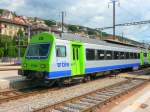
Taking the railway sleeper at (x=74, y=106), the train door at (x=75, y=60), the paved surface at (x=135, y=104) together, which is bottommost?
the paved surface at (x=135, y=104)

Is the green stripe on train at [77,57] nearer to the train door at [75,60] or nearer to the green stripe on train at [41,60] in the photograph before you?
the train door at [75,60]

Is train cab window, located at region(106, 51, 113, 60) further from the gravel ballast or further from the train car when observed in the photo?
the gravel ballast

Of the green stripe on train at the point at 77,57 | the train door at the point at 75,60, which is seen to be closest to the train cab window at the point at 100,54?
the green stripe on train at the point at 77,57

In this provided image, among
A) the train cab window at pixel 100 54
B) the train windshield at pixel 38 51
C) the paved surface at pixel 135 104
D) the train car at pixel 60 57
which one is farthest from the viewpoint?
the train cab window at pixel 100 54

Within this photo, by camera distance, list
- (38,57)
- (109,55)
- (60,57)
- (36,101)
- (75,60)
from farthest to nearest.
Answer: (109,55) → (75,60) → (60,57) → (38,57) → (36,101)

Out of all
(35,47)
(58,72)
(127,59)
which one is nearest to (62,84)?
(58,72)

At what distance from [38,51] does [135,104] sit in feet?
21.1

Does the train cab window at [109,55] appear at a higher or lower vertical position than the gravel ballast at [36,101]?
higher

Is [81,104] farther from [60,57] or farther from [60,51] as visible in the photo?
[60,51]

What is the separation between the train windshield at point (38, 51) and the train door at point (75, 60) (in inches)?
81.5

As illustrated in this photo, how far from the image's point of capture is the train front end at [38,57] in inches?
587

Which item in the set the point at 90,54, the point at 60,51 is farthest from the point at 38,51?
the point at 90,54

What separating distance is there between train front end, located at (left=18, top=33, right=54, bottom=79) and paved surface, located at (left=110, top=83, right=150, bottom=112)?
449 centimetres

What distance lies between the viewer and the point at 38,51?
15.8 metres
